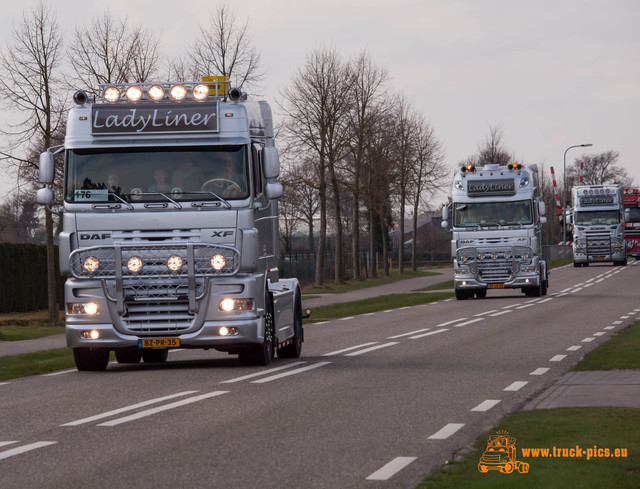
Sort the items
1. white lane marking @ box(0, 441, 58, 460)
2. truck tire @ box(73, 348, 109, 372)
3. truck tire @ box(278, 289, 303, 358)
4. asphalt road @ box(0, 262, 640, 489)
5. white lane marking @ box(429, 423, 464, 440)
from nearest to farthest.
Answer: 1. asphalt road @ box(0, 262, 640, 489)
2. white lane marking @ box(0, 441, 58, 460)
3. white lane marking @ box(429, 423, 464, 440)
4. truck tire @ box(73, 348, 109, 372)
5. truck tire @ box(278, 289, 303, 358)

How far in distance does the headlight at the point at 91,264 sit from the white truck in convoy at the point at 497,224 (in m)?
20.5

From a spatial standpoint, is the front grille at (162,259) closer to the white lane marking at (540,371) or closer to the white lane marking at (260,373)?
the white lane marking at (260,373)

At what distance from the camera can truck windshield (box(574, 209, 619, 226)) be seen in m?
63.2

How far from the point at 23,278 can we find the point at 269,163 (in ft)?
80.6

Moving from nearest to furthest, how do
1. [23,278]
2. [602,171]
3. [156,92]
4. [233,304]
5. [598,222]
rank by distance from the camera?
1. [233,304]
2. [156,92]
3. [23,278]
4. [598,222]
5. [602,171]

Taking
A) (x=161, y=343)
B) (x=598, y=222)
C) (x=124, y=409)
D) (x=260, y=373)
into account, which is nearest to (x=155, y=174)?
(x=161, y=343)

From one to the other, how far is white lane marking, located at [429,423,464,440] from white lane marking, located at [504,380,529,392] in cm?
283

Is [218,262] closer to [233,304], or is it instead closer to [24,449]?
[233,304]

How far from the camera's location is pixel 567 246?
88.7 metres

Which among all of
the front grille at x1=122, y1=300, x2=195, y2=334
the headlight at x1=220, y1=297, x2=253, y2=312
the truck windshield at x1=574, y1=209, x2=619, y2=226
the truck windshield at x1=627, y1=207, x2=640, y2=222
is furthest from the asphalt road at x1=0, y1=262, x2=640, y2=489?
the truck windshield at x1=627, y1=207, x2=640, y2=222

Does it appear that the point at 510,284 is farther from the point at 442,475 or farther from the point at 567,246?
the point at 567,246

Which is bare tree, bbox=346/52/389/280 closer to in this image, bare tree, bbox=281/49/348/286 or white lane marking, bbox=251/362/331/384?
bare tree, bbox=281/49/348/286

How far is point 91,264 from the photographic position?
14664 mm

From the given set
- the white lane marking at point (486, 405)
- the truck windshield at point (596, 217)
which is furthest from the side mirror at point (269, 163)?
the truck windshield at point (596, 217)
